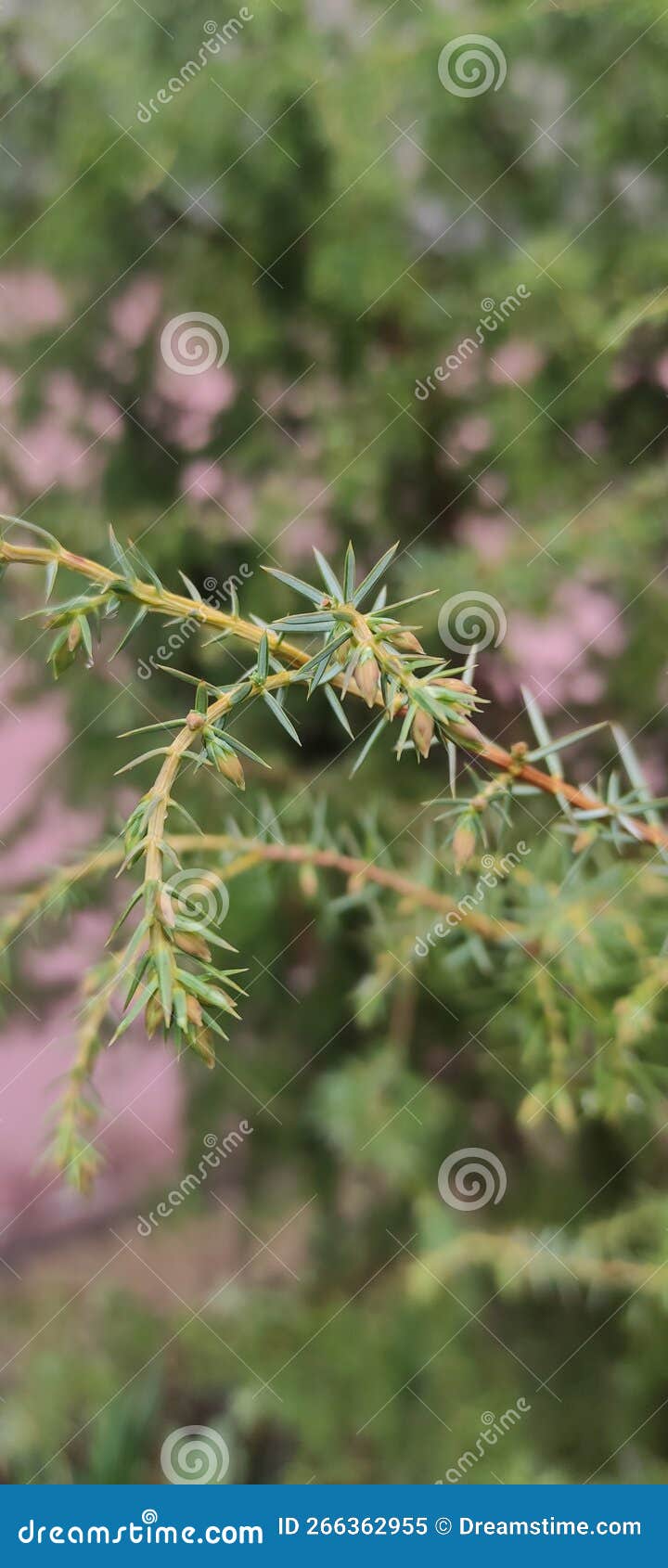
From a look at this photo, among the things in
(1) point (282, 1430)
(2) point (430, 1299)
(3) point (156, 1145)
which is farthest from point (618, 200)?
(3) point (156, 1145)

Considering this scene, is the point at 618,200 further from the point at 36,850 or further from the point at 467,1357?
the point at 36,850

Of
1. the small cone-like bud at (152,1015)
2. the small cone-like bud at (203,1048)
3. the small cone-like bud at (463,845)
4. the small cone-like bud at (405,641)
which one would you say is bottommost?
the small cone-like bud at (152,1015)

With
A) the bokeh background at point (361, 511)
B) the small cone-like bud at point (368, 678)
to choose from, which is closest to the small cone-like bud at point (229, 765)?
the small cone-like bud at point (368, 678)

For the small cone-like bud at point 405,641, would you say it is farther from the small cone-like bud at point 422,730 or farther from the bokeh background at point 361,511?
the bokeh background at point 361,511

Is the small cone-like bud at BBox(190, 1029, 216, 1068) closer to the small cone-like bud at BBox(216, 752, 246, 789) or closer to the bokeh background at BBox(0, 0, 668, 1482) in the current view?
the small cone-like bud at BBox(216, 752, 246, 789)

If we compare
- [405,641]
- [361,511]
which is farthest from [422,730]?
[361,511]
